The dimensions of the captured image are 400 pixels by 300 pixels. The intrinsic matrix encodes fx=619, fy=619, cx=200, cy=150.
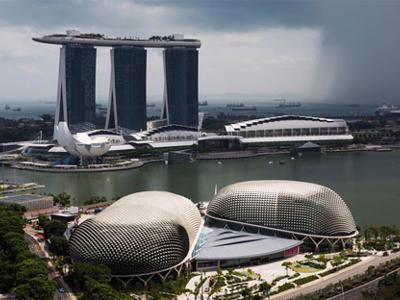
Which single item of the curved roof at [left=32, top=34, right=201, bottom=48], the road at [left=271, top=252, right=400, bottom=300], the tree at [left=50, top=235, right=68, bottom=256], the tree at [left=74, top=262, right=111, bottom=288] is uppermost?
the curved roof at [left=32, top=34, right=201, bottom=48]

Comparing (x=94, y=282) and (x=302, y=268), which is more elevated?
(x=94, y=282)

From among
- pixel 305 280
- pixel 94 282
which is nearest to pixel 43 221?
pixel 94 282

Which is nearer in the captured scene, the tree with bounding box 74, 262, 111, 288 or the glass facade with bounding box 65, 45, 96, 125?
the tree with bounding box 74, 262, 111, 288

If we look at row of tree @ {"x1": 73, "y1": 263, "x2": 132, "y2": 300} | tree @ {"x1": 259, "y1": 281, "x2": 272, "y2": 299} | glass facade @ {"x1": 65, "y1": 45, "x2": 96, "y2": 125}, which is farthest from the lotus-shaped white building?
tree @ {"x1": 259, "y1": 281, "x2": 272, "y2": 299}

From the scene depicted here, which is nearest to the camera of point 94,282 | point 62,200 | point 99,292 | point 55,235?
point 99,292

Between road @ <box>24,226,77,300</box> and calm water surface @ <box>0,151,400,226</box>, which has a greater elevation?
calm water surface @ <box>0,151,400,226</box>

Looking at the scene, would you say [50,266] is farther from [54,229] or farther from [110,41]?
[110,41]

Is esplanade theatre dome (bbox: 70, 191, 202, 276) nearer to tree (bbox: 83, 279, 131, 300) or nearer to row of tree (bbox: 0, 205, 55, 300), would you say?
row of tree (bbox: 0, 205, 55, 300)

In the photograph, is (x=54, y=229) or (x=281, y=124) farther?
(x=281, y=124)
